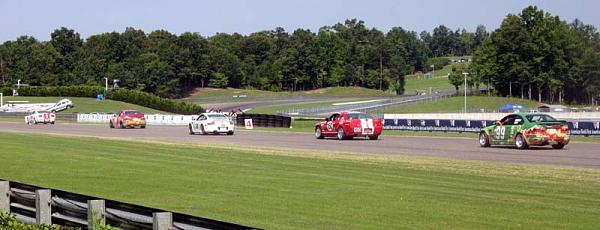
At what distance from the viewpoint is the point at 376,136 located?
138 ft

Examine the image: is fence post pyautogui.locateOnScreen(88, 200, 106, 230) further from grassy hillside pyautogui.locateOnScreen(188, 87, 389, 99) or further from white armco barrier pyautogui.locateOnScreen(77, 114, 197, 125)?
grassy hillside pyautogui.locateOnScreen(188, 87, 389, 99)

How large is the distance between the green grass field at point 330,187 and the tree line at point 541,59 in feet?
354

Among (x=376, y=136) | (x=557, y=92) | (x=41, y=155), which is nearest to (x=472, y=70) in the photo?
(x=557, y=92)

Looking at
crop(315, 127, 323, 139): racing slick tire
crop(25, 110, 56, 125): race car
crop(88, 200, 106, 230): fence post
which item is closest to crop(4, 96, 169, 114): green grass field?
crop(25, 110, 56, 125): race car

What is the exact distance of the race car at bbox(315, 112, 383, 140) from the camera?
41281mm

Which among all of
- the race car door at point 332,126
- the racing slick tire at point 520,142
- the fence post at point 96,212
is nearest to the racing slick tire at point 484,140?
the racing slick tire at point 520,142

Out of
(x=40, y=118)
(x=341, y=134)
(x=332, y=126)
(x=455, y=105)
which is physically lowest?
(x=341, y=134)

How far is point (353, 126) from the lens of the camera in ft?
135

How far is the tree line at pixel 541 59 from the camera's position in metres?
132

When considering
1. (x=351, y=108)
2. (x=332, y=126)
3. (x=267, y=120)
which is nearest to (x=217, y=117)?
(x=332, y=126)

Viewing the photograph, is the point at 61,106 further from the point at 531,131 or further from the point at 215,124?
the point at 531,131

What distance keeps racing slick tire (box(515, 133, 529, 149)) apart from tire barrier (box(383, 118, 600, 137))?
36.1 feet

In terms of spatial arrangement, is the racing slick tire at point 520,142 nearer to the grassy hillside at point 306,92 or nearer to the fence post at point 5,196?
the fence post at point 5,196

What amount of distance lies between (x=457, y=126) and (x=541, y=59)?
269ft
